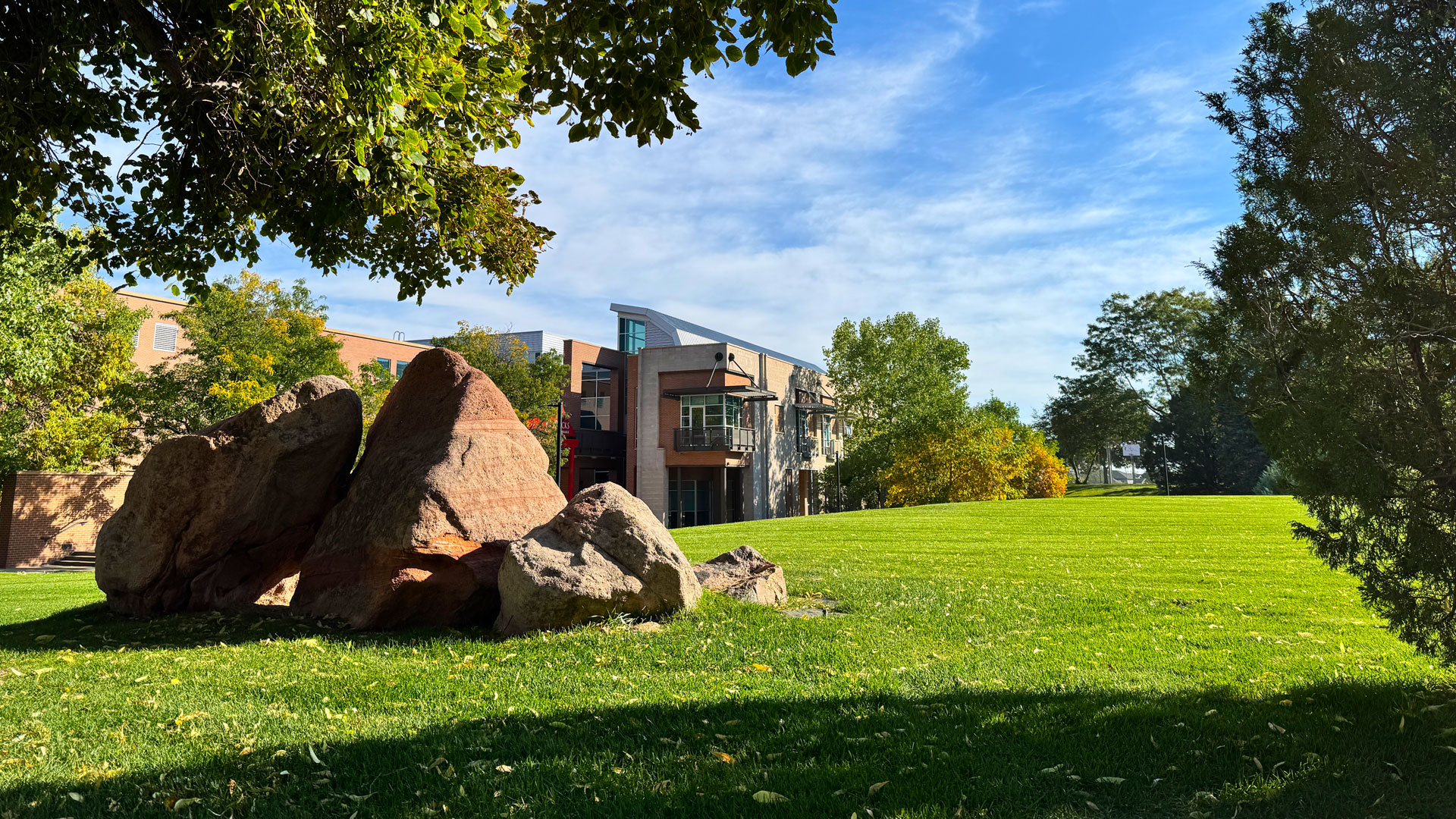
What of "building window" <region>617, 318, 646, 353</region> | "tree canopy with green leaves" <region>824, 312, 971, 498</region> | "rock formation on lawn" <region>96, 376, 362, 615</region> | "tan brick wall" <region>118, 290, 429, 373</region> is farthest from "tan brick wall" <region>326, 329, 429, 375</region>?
"rock formation on lawn" <region>96, 376, 362, 615</region>

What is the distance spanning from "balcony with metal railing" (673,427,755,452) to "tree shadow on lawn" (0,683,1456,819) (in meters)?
36.4

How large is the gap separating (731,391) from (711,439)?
8.79ft

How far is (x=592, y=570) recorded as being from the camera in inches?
312

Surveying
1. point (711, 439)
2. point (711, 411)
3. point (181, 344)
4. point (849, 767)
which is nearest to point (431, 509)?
point (849, 767)

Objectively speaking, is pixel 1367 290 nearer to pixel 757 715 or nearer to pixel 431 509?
pixel 757 715

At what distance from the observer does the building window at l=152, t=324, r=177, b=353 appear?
42156 mm

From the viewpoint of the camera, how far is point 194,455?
9.10 meters

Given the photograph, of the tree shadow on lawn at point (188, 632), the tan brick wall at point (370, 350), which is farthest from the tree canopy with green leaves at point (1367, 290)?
the tan brick wall at point (370, 350)

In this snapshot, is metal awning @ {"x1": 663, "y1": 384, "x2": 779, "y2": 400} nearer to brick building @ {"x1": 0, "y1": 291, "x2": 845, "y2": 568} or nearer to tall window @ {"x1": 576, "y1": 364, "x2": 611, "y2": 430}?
brick building @ {"x1": 0, "y1": 291, "x2": 845, "y2": 568}

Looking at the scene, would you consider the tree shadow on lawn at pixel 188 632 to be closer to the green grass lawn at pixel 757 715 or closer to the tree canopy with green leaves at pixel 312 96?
the green grass lawn at pixel 757 715

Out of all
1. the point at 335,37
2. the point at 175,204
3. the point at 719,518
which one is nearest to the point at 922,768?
the point at 335,37

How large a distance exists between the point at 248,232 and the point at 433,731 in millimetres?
6920

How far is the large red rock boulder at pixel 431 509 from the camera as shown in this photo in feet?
27.2

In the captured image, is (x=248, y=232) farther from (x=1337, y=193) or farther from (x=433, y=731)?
(x=1337, y=193)
